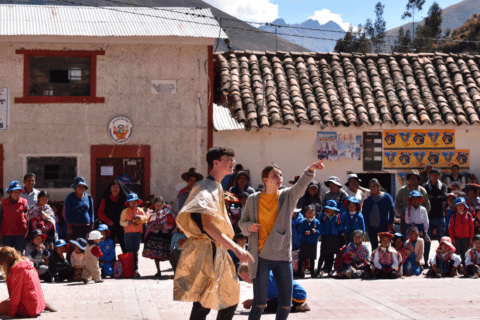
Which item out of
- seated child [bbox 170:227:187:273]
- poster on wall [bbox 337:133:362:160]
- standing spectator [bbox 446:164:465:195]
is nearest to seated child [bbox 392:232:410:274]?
seated child [bbox 170:227:187:273]

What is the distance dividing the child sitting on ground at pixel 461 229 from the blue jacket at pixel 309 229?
258cm

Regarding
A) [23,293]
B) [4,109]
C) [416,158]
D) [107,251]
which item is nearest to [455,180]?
[416,158]

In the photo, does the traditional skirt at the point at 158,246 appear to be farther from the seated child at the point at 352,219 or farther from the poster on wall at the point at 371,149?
the poster on wall at the point at 371,149

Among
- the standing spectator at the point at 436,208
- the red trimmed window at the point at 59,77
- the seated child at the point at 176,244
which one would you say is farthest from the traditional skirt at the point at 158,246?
the standing spectator at the point at 436,208

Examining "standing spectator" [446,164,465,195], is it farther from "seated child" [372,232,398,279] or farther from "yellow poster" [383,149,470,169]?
"seated child" [372,232,398,279]

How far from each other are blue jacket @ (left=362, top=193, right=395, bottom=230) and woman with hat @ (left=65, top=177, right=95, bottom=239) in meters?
4.95

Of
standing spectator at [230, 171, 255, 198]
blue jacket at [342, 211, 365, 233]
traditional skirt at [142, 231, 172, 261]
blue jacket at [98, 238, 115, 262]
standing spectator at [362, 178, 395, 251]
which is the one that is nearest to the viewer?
blue jacket at [98, 238, 115, 262]

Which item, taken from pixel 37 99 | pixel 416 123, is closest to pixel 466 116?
pixel 416 123

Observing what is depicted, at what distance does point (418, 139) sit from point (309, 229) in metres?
6.48

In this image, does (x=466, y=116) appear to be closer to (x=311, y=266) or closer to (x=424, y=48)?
(x=311, y=266)

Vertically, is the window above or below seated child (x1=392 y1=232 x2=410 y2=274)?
above

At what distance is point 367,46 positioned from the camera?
53.5 m

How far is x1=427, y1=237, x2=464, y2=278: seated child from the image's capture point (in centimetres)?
1060

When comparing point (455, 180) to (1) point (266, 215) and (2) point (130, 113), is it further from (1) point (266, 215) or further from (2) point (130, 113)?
(1) point (266, 215)
